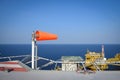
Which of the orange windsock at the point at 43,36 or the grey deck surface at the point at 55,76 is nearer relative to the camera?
the grey deck surface at the point at 55,76

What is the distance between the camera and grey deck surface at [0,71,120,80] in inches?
296

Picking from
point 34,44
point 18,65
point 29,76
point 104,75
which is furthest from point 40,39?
point 104,75

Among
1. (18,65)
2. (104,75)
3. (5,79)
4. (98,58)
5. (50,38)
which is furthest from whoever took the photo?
(98,58)

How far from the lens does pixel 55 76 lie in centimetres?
780

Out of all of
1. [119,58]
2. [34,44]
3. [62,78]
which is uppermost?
[34,44]

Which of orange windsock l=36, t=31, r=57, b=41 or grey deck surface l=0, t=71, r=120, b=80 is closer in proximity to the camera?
grey deck surface l=0, t=71, r=120, b=80

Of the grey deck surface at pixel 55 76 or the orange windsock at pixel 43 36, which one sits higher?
the orange windsock at pixel 43 36

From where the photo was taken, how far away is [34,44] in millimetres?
9641

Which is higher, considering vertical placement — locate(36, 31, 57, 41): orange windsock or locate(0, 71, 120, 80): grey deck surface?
locate(36, 31, 57, 41): orange windsock

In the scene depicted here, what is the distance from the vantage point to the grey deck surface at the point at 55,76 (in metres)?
7.51

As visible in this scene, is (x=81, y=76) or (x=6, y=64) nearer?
(x=81, y=76)

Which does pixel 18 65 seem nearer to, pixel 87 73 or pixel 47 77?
pixel 47 77

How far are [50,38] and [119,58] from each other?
133ft

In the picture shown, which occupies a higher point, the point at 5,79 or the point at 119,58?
the point at 5,79
